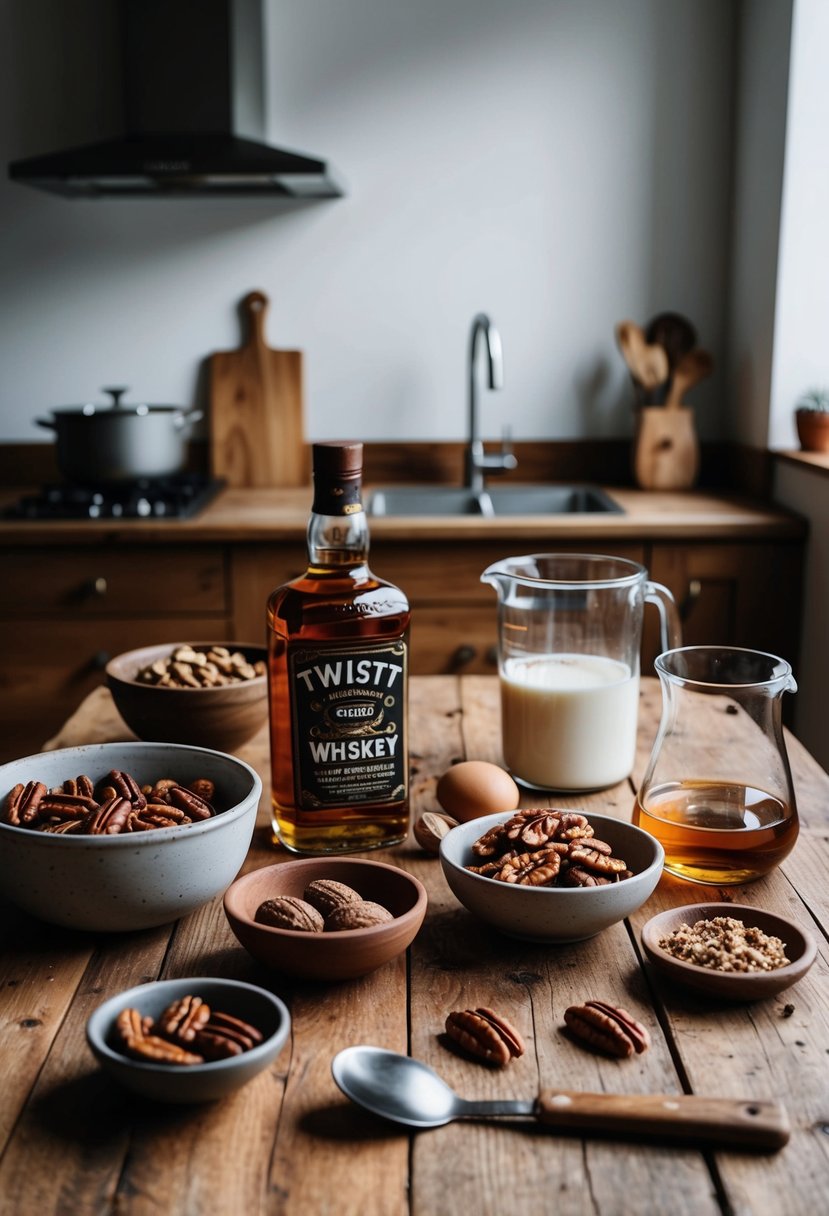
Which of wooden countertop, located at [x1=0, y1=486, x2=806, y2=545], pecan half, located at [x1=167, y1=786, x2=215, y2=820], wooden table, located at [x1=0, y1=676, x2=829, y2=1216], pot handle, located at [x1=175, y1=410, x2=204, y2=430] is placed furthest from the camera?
pot handle, located at [x1=175, y1=410, x2=204, y2=430]

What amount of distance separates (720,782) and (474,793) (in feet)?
0.78

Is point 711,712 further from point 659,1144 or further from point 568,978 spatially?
point 659,1144

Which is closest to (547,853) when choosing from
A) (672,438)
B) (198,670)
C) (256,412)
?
(198,670)

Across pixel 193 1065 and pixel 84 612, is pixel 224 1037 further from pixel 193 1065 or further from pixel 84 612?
pixel 84 612

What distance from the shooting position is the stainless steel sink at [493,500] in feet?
9.80

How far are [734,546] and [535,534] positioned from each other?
45cm

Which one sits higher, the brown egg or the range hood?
the range hood

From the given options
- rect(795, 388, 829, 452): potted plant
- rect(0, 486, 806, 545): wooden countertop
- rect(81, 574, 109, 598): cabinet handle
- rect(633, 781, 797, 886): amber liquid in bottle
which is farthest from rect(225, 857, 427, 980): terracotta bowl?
rect(795, 388, 829, 452): potted plant

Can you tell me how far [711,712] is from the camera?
0.98m

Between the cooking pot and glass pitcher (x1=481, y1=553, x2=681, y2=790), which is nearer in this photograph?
glass pitcher (x1=481, y1=553, x2=681, y2=790)

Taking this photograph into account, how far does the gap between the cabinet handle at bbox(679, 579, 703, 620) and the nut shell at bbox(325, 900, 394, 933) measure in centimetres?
182

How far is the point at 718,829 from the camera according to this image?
1.01m

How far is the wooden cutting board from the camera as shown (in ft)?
10.1

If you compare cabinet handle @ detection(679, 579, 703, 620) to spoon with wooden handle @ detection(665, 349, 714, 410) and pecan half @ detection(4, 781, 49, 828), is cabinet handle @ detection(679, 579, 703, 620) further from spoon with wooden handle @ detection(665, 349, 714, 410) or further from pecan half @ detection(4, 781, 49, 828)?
pecan half @ detection(4, 781, 49, 828)
